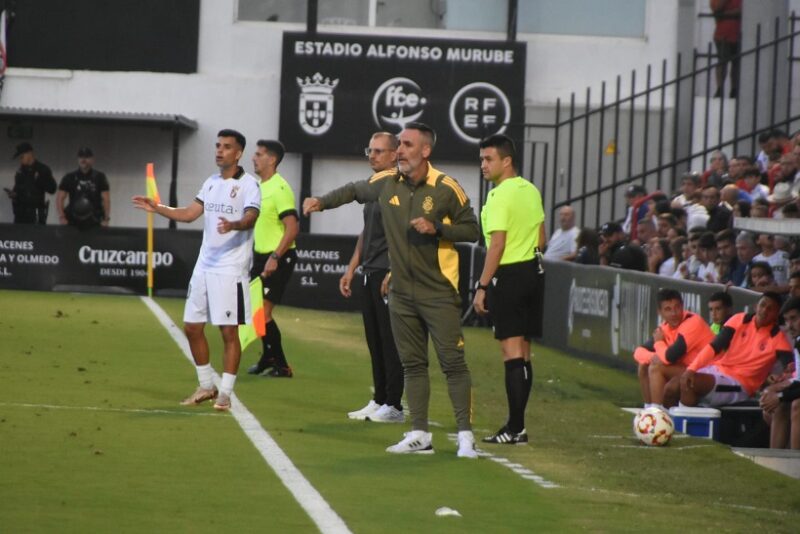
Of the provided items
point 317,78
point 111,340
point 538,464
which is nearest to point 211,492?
point 538,464

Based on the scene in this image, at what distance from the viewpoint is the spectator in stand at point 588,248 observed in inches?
850

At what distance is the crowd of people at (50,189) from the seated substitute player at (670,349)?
14.3m

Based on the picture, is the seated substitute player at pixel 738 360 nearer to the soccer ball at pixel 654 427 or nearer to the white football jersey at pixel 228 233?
the soccer ball at pixel 654 427

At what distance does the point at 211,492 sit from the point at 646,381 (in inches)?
267

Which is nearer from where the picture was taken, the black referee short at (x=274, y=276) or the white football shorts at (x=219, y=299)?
the white football shorts at (x=219, y=299)

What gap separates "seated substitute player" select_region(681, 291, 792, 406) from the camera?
544 inches

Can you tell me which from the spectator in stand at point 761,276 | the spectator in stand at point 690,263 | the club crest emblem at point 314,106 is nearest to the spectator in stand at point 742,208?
the spectator in stand at point 690,263

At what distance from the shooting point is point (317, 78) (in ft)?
102

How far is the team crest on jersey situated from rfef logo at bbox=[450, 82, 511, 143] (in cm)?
2051

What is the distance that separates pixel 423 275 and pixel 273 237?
Result: 4.73 meters

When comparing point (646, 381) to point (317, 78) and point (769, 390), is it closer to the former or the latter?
point (769, 390)

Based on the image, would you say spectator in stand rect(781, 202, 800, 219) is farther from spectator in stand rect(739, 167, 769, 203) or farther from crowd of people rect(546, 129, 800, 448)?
spectator in stand rect(739, 167, 769, 203)

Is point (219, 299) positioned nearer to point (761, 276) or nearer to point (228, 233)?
point (228, 233)

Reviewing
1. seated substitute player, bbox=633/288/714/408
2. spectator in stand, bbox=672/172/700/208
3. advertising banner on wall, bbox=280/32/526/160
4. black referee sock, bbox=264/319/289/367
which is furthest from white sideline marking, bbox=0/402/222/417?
advertising banner on wall, bbox=280/32/526/160
